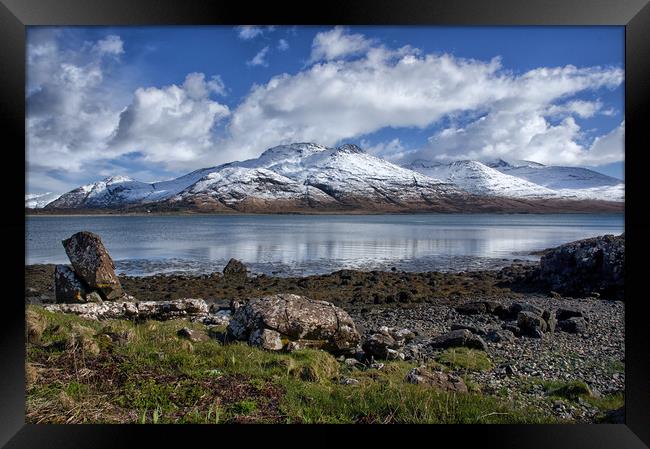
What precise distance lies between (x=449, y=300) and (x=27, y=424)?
12.9 meters

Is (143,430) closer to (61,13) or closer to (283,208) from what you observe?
(61,13)

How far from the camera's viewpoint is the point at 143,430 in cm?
449

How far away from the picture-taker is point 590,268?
14.2m

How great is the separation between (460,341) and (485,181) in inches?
2834

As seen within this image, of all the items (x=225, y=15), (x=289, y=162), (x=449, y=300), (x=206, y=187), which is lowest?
(x=449, y=300)

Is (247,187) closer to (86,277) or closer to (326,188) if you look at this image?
(326,188)

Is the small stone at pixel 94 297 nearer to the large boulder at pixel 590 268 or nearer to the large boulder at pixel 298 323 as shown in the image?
the large boulder at pixel 298 323

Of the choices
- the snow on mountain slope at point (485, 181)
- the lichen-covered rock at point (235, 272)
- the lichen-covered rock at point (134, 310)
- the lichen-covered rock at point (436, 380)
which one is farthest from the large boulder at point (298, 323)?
the snow on mountain slope at point (485, 181)

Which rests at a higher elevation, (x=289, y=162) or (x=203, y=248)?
(x=289, y=162)

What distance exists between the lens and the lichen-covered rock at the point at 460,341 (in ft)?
25.6

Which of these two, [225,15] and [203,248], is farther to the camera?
[203,248]

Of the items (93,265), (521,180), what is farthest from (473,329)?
(521,180)

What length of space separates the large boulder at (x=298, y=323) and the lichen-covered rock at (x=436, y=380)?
158 centimetres

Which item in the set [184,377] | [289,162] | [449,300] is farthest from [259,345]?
[289,162]
